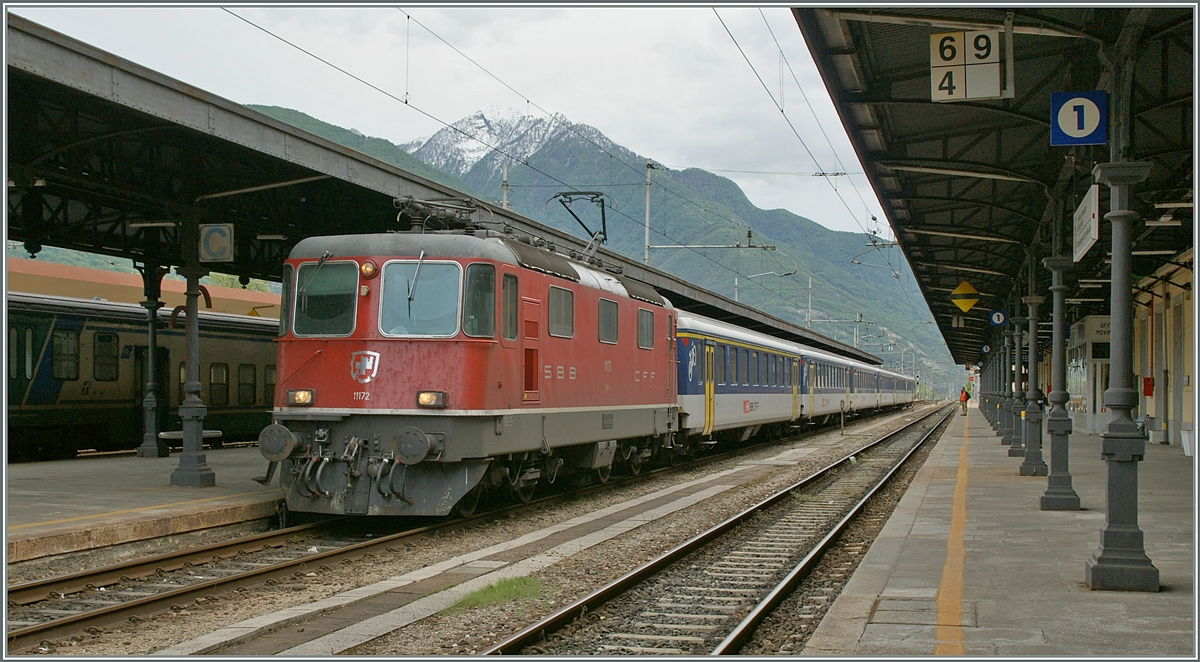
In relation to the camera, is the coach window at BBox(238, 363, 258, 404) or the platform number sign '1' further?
the coach window at BBox(238, 363, 258, 404)

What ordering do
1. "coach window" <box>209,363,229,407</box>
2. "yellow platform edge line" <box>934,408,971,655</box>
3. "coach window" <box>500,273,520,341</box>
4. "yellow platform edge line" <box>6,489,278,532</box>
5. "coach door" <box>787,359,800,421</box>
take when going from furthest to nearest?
"coach door" <box>787,359,800,421</box>, "coach window" <box>209,363,229,407</box>, "coach window" <box>500,273,520,341</box>, "yellow platform edge line" <box>6,489,278,532</box>, "yellow platform edge line" <box>934,408,971,655</box>

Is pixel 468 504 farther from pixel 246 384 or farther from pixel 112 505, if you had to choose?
pixel 246 384

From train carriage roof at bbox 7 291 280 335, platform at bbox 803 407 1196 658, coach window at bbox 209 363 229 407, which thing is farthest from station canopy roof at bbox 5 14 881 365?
platform at bbox 803 407 1196 658

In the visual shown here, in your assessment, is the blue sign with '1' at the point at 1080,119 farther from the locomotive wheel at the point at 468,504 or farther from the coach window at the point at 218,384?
the coach window at the point at 218,384

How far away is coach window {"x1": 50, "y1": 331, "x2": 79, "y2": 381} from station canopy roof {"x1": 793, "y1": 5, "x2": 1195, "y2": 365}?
45.9 feet

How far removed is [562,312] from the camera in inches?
513

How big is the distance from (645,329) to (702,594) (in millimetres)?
8313

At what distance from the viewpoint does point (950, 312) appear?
38.4 meters

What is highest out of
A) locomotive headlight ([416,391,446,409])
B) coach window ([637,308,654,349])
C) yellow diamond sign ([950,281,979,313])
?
yellow diamond sign ([950,281,979,313])

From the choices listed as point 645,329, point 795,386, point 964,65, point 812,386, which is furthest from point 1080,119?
point 812,386

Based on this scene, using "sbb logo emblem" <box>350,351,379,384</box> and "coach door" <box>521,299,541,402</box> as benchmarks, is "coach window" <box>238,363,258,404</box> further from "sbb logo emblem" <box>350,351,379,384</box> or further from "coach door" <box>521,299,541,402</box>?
"sbb logo emblem" <box>350,351,379,384</box>

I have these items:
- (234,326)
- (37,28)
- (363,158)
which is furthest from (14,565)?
(234,326)

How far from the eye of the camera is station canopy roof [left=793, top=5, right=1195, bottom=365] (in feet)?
28.8

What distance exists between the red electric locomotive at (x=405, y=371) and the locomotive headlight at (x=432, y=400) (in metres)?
0.01
